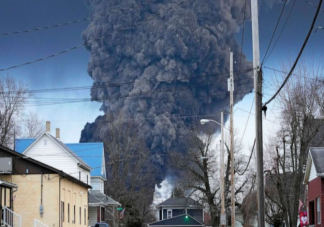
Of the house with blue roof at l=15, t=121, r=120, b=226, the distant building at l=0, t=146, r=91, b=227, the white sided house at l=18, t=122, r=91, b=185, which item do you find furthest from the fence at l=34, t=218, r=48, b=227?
the house with blue roof at l=15, t=121, r=120, b=226

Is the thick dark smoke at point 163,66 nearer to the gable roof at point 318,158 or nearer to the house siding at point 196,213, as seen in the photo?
the house siding at point 196,213

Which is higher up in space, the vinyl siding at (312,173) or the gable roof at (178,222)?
the vinyl siding at (312,173)

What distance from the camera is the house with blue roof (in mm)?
63219

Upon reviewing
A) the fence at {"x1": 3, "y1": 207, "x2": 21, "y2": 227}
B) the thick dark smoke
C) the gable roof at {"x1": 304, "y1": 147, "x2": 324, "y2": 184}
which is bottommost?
the fence at {"x1": 3, "y1": 207, "x2": 21, "y2": 227}

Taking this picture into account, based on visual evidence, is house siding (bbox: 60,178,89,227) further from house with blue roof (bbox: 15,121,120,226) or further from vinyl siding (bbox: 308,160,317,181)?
vinyl siding (bbox: 308,160,317,181)

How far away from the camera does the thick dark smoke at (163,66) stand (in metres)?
150

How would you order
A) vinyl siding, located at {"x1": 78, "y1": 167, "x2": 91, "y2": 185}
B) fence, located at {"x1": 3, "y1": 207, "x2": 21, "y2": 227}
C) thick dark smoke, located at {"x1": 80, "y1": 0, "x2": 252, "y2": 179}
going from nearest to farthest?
fence, located at {"x1": 3, "y1": 207, "x2": 21, "y2": 227}, vinyl siding, located at {"x1": 78, "y1": 167, "x2": 91, "y2": 185}, thick dark smoke, located at {"x1": 80, "y1": 0, "x2": 252, "y2": 179}

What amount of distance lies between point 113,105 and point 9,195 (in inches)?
4381

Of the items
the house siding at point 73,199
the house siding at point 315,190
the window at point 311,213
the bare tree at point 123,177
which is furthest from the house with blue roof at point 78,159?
the house siding at point 315,190

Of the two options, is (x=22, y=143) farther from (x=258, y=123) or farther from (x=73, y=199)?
(x=258, y=123)

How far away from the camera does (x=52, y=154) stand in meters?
63.7

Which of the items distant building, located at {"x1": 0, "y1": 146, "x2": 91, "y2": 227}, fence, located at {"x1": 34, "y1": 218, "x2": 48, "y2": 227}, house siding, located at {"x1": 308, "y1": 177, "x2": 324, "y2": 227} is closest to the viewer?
house siding, located at {"x1": 308, "y1": 177, "x2": 324, "y2": 227}

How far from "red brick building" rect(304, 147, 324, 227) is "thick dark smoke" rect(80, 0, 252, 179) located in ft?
348

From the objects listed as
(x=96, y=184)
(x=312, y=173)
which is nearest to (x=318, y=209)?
(x=312, y=173)
